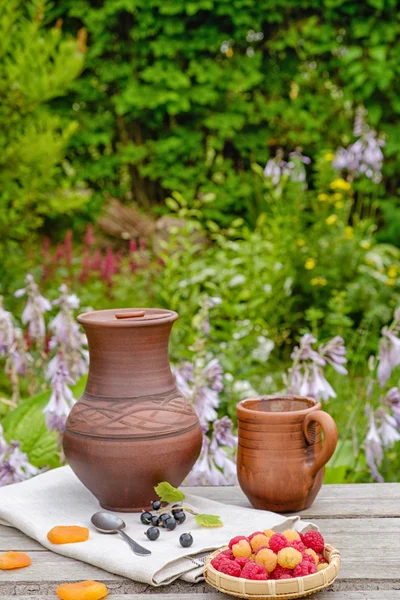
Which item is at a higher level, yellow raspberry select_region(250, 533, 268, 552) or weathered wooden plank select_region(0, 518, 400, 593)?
yellow raspberry select_region(250, 533, 268, 552)

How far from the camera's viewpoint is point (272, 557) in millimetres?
1265

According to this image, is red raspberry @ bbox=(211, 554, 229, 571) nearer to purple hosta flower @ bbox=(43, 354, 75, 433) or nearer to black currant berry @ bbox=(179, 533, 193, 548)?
black currant berry @ bbox=(179, 533, 193, 548)

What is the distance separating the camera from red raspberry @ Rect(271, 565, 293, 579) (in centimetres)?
126

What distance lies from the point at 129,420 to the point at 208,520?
0.23m

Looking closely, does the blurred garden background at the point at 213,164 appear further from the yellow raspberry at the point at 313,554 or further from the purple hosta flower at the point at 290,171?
the yellow raspberry at the point at 313,554

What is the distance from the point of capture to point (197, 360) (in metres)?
2.97

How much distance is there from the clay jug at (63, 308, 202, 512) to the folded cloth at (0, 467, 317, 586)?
0.24 ft

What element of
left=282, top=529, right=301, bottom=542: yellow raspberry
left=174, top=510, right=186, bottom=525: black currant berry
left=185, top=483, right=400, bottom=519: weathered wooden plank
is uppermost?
left=282, top=529, right=301, bottom=542: yellow raspberry

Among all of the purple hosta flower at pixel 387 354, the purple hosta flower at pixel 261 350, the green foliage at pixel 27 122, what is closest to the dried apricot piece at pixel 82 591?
the purple hosta flower at pixel 387 354

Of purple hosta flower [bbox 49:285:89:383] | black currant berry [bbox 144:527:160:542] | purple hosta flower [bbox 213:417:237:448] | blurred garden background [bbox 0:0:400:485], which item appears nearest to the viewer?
black currant berry [bbox 144:527:160:542]

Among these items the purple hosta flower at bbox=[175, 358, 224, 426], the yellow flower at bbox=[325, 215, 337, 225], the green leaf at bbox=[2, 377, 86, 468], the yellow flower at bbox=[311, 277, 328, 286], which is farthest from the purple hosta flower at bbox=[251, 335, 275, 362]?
the purple hosta flower at bbox=[175, 358, 224, 426]

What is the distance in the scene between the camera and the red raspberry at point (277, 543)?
1.29m

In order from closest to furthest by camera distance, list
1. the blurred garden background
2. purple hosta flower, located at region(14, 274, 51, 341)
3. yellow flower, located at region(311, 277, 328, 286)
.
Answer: purple hosta flower, located at region(14, 274, 51, 341) → the blurred garden background → yellow flower, located at region(311, 277, 328, 286)

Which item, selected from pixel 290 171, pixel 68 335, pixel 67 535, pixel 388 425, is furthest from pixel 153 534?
pixel 290 171
